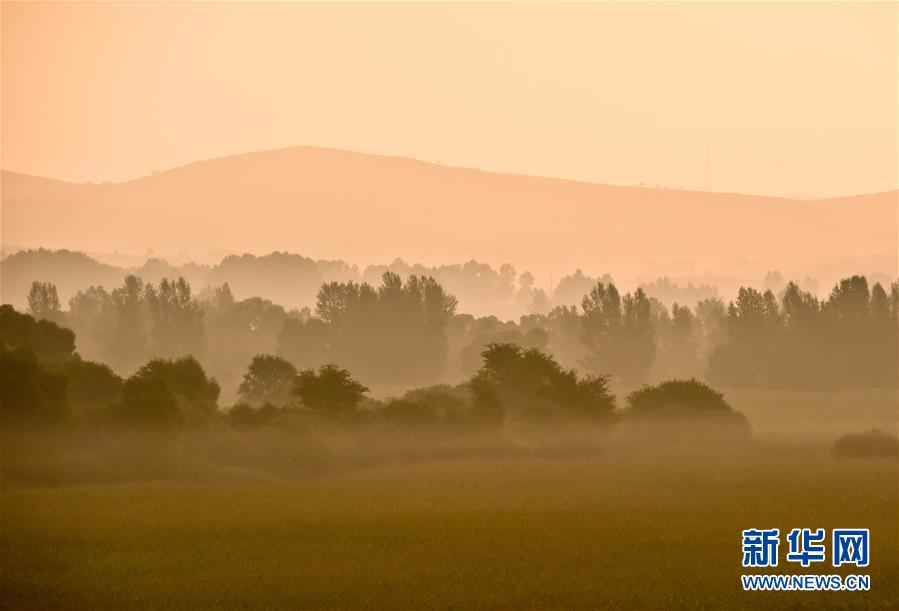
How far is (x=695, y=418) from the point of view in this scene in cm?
12988

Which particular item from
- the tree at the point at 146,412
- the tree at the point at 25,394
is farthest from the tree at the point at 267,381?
the tree at the point at 25,394

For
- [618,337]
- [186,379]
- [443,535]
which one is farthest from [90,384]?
[618,337]

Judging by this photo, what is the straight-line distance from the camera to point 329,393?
388 feet

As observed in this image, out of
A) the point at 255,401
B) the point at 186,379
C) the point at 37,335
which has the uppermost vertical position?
the point at 37,335

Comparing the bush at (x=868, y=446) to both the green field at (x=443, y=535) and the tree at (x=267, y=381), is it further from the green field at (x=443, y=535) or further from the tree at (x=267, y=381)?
the tree at (x=267, y=381)

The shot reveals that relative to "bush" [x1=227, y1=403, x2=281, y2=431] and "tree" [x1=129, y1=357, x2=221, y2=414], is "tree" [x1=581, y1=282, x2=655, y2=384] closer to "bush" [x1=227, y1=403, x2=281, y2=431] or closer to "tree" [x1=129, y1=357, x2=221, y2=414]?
"tree" [x1=129, y1=357, x2=221, y2=414]

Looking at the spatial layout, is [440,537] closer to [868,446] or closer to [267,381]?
[868,446]

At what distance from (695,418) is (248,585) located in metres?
79.4

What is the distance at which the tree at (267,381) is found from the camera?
135 m

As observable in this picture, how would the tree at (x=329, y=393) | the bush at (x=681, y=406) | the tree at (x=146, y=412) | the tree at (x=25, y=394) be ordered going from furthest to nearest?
the bush at (x=681, y=406) < the tree at (x=329, y=393) < the tree at (x=146, y=412) < the tree at (x=25, y=394)

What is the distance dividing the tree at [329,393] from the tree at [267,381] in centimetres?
1344

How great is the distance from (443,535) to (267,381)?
218 feet

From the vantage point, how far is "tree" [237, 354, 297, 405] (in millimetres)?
134625

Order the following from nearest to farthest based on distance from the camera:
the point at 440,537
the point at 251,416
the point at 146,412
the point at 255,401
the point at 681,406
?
the point at 440,537, the point at 146,412, the point at 251,416, the point at 681,406, the point at 255,401
